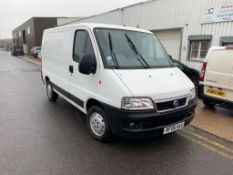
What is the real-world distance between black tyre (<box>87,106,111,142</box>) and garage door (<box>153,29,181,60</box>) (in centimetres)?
846

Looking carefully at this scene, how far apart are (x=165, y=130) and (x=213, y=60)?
3.21 m

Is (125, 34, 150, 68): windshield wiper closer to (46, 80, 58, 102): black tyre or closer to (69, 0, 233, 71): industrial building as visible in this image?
(46, 80, 58, 102): black tyre

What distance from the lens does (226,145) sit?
3.93 m

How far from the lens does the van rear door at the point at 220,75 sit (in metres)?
5.19

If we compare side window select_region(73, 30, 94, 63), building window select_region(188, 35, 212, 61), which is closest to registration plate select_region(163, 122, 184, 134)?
side window select_region(73, 30, 94, 63)

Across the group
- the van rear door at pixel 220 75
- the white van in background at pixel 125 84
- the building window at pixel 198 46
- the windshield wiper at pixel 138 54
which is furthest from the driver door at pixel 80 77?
the building window at pixel 198 46

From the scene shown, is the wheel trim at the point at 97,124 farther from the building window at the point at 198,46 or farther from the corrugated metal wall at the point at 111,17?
the corrugated metal wall at the point at 111,17

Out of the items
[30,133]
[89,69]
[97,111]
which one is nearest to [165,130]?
[97,111]

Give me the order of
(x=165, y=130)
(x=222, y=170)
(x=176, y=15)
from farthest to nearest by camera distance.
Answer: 1. (x=176, y=15)
2. (x=165, y=130)
3. (x=222, y=170)

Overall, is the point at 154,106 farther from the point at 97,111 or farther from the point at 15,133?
the point at 15,133

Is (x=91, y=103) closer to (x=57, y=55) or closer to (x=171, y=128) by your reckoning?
(x=171, y=128)

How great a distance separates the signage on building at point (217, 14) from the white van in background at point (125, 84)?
5288 mm

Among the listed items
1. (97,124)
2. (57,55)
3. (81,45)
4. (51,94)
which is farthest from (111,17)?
(97,124)

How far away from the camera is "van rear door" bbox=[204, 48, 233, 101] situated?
5.19 m
